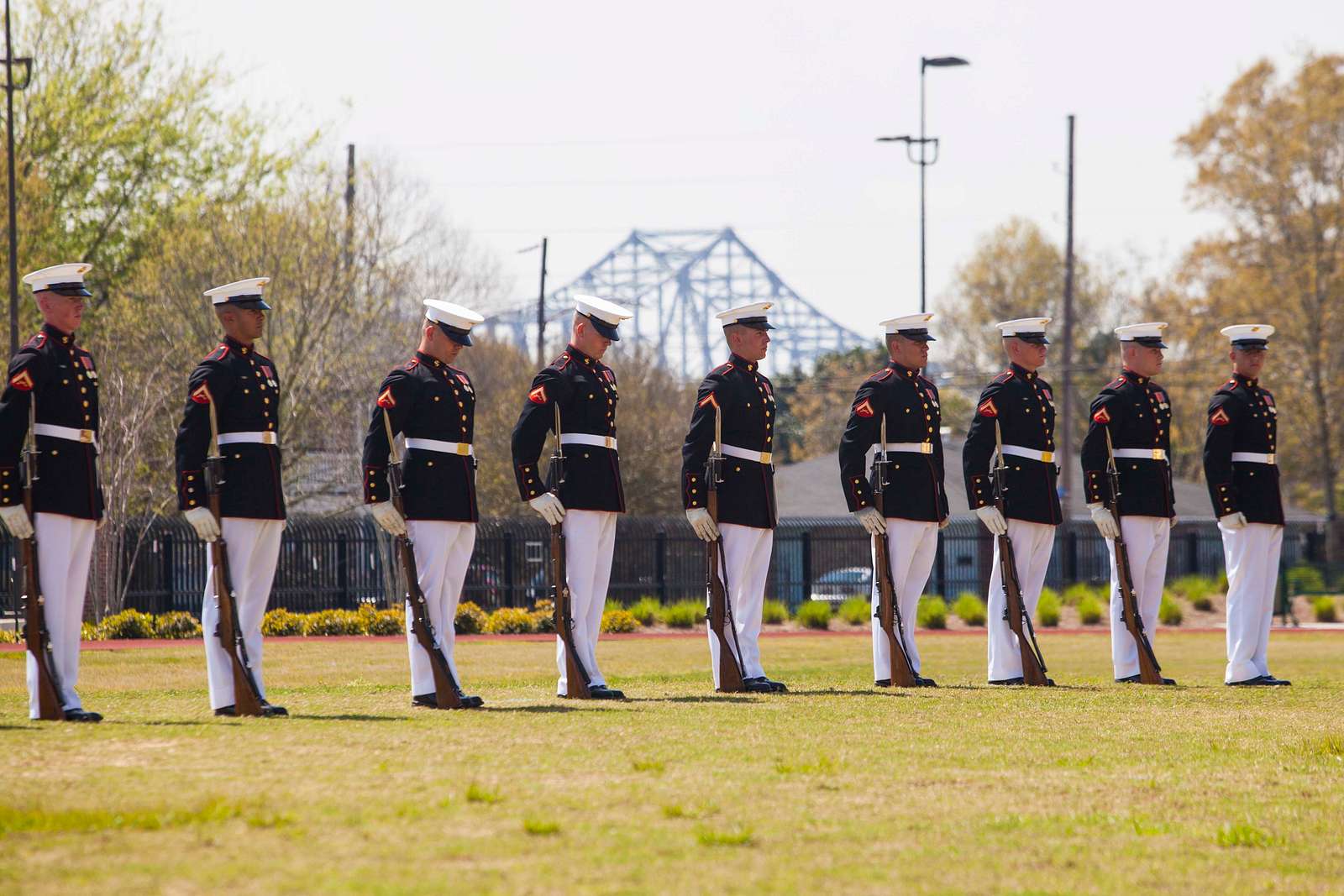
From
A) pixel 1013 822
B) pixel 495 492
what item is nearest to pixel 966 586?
pixel 495 492

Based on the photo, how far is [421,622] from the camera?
9922mm

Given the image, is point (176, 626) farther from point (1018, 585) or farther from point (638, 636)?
point (1018, 585)

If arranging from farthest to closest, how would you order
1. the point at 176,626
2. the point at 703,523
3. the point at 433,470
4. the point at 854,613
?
the point at 854,613 → the point at 176,626 → the point at 703,523 → the point at 433,470

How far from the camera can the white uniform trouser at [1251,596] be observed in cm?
1271

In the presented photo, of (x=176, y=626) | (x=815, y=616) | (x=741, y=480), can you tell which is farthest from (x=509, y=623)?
(x=741, y=480)

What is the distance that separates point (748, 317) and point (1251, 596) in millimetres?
4356

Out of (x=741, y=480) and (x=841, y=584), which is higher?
(x=741, y=480)

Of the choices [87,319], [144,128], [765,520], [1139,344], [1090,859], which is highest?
[144,128]

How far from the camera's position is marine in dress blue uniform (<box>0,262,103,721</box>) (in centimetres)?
891

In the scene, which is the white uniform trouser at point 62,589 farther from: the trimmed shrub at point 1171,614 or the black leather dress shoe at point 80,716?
the trimmed shrub at point 1171,614

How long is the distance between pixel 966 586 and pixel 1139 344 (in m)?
22.6

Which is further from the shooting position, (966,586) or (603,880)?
(966,586)

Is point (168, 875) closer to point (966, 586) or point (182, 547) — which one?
point (182, 547)

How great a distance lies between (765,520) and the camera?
11.3 meters
